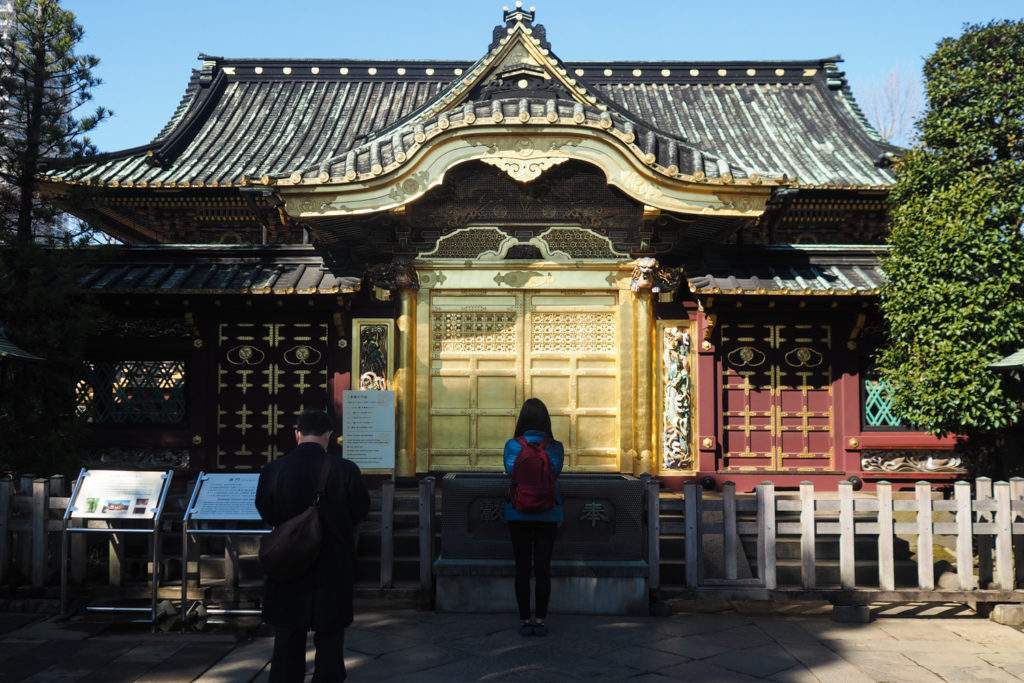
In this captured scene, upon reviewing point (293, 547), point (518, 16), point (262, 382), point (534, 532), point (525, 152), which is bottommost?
point (534, 532)

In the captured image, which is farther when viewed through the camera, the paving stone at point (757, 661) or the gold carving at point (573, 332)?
the gold carving at point (573, 332)

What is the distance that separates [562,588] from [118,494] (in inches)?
168

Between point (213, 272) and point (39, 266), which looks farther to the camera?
point (213, 272)

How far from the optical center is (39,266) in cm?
959

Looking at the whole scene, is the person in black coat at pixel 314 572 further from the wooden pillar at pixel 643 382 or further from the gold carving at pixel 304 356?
the wooden pillar at pixel 643 382

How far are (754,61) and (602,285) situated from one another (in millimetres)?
8578

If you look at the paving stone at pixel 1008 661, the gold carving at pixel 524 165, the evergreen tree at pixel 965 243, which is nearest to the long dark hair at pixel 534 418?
the paving stone at pixel 1008 661

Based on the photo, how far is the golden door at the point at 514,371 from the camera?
11.4 metres

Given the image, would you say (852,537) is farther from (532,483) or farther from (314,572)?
(314,572)

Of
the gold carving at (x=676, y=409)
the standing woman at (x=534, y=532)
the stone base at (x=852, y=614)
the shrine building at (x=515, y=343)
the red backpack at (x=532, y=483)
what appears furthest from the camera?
the gold carving at (x=676, y=409)

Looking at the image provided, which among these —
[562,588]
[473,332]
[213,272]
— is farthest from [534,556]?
[213,272]

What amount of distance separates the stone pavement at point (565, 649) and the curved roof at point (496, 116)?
212 inches

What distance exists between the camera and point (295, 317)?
1148cm

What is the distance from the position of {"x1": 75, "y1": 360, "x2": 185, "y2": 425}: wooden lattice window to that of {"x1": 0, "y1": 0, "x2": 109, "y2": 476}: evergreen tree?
1405 millimetres
